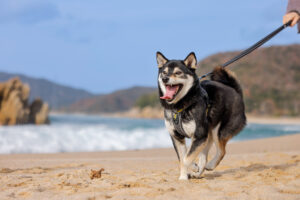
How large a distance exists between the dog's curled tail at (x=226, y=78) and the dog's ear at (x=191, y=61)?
1106mm

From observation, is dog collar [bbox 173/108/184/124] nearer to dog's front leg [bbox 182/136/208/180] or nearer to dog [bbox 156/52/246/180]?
dog [bbox 156/52/246/180]

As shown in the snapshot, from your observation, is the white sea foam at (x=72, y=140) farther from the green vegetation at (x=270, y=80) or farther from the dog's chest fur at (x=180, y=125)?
the green vegetation at (x=270, y=80)

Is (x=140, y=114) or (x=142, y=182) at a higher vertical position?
(x=140, y=114)

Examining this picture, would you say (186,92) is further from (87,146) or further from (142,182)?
(87,146)

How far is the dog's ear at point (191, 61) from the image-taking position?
3666mm

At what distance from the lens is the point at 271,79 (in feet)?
263

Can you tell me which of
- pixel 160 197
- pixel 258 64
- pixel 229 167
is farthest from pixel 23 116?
pixel 258 64

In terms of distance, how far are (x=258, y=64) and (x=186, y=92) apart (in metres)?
86.4

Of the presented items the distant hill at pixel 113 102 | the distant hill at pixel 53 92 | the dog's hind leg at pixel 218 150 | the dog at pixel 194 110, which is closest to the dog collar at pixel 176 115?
the dog at pixel 194 110

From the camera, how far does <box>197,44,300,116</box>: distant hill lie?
71000 millimetres

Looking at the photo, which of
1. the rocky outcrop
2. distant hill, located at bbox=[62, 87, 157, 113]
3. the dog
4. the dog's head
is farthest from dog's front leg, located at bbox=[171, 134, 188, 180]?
distant hill, located at bbox=[62, 87, 157, 113]

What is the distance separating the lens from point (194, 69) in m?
3.72

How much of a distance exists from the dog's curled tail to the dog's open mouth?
131 cm

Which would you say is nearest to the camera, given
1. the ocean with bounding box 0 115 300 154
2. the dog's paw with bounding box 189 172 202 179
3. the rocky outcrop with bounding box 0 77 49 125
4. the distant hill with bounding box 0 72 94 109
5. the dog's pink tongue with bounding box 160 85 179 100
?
the dog's pink tongue with bounding box 160 85 179 100
